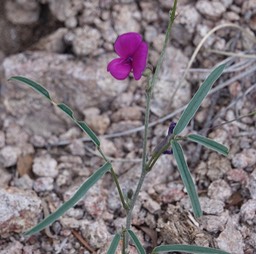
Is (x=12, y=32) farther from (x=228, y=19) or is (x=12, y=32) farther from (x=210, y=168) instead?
(x=210, y=168)

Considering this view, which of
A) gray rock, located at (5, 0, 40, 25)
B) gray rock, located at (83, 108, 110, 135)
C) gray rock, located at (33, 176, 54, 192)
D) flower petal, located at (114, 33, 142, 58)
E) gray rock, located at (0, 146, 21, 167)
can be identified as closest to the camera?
flower petal, located at (114, 33, 142, 58)

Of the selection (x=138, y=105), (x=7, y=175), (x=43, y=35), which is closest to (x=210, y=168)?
(x=138, y=105)

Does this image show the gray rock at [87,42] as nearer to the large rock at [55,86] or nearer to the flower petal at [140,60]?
the large rock at [55,86]

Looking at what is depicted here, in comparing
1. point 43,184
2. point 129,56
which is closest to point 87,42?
point 43,184

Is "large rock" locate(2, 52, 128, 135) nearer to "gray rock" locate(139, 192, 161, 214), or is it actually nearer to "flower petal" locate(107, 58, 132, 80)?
"gray rock" locate(139, 192, 161, 214)

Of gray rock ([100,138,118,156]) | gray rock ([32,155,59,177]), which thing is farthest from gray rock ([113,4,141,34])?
gray rock ([32,155,59,177])

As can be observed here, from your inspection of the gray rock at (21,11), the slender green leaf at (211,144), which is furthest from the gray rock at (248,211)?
Result: the gray rock at (21,11)
